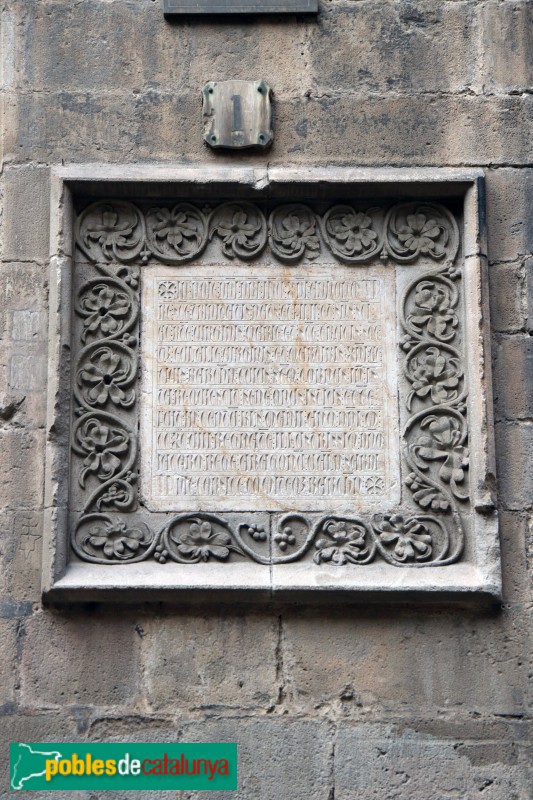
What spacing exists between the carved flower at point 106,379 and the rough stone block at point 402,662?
1226mm

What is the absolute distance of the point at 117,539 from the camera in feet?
15.3

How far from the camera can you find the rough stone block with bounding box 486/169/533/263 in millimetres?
4938

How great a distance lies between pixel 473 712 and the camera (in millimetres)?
4473

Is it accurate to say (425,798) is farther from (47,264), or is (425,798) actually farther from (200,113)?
(200,113)

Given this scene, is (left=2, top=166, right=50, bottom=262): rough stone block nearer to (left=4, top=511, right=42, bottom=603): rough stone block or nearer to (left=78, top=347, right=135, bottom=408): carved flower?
(left=78, top=347, right=135, bottom=408): carved flower

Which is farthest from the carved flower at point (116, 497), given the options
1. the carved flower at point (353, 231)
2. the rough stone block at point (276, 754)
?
the carved flower at point (353, 231)

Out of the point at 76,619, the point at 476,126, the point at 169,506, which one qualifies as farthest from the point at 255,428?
the point at 476,126

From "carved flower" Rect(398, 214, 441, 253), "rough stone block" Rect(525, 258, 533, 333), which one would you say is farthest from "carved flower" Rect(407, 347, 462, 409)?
"carved flower" Rect(398, 214, 441, 253)

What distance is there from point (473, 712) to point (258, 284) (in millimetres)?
2103

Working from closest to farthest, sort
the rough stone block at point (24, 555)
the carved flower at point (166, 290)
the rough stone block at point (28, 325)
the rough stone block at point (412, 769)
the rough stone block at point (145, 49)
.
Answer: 1. the rough stone block at point (412, 769)
2. the rough stone block at point (24, 555)
3. the rough stone block at point (28, 325)
4. the carved flower at point (166, 290)
5. the rough stone block at point (145, 49)

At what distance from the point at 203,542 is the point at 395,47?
252 centimetres

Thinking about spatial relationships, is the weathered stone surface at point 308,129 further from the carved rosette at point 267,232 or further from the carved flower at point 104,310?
the carved flower at point 104,310

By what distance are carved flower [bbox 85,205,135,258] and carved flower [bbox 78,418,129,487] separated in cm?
82

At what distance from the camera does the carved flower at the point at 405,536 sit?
4.66 meters
